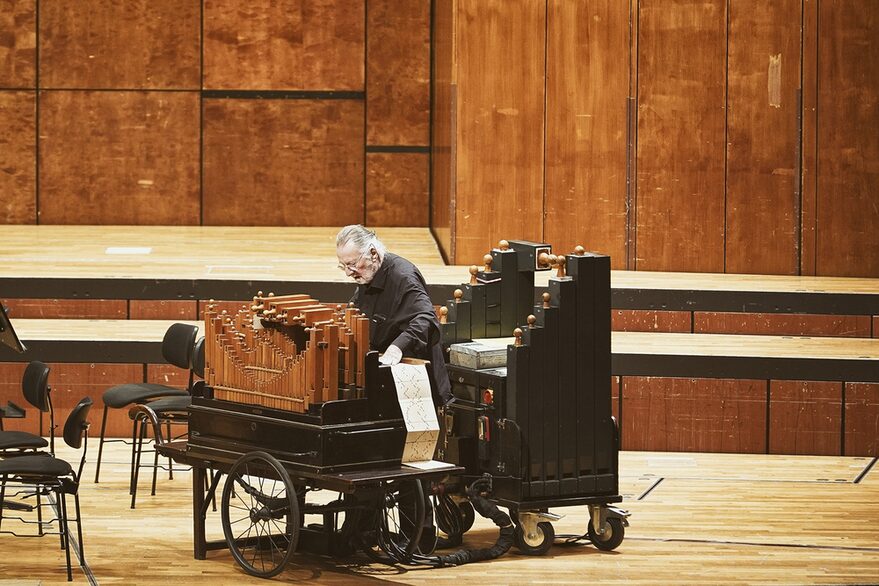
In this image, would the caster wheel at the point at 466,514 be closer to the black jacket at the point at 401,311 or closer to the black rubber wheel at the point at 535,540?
the black rubber wheel at the point at 535,540

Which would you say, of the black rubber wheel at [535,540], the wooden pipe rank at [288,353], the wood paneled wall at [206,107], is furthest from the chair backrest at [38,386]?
the wood paneled wall at [206,107]

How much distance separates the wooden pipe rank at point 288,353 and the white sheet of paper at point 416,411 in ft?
0.46

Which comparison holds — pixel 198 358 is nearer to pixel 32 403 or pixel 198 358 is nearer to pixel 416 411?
pixel 32 403

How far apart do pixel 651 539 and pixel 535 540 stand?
50 centimetres

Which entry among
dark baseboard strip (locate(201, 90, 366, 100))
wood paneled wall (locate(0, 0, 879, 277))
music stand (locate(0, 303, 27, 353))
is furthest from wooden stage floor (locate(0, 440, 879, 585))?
dark baseboard strip (locate(201, 90, 366, 100))

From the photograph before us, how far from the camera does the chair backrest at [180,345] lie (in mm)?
6391

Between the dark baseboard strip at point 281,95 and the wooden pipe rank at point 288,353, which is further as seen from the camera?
the dark baseboard strip at point 281,95

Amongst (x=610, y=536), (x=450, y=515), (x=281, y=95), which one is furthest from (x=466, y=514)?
(x=281, y=95)

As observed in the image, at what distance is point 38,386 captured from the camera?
566 centimetres

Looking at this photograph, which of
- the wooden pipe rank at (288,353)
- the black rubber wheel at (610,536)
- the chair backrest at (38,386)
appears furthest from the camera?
the chair backrest at (38,386)

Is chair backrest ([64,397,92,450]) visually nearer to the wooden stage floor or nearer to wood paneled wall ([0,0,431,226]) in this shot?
the wooden stage floor

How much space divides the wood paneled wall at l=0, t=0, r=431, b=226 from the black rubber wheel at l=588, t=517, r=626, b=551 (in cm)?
558

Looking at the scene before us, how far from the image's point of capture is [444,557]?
205 inches

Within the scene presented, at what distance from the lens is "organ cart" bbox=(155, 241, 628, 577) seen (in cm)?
482
